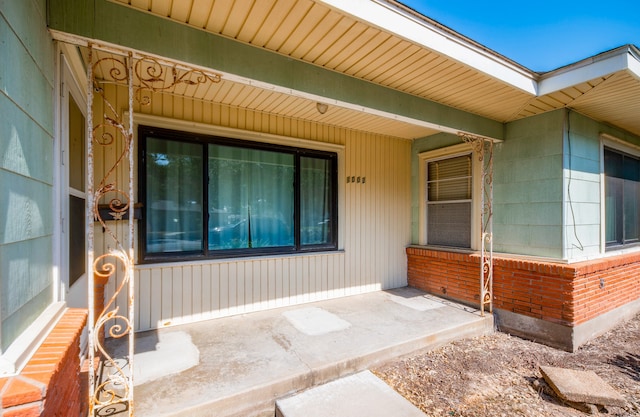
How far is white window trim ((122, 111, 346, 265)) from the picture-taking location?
10.5 ft

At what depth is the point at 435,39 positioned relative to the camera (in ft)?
7.66

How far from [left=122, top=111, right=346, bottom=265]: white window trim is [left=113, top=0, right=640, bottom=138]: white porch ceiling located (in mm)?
348

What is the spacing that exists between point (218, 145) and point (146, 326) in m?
2.22

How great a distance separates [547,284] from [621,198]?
2.55 metres

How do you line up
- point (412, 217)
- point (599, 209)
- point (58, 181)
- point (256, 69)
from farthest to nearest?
point (412, 217) < point (599, 209) < point (256, 69) < point (58, 181)

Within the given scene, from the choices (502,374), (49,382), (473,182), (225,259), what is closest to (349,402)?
(502,374)

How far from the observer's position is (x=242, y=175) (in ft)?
12.8

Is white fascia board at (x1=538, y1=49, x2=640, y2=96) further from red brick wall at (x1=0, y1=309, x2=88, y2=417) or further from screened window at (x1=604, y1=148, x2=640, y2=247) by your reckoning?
red brick wall at (x1=0, y1=309, x2=88, y2=417)

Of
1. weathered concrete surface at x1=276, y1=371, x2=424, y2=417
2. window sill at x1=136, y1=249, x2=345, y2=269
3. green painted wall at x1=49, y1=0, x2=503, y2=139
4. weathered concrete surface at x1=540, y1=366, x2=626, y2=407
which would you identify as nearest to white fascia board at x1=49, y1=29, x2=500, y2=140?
green painted wall at x1=49, y1=0, x2=503, y2=139

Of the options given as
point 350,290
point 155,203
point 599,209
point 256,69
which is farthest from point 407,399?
point 599,209

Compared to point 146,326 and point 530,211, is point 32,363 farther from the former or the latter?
point 530,211

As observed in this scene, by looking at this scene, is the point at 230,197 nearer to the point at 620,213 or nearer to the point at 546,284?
the point at 546,284

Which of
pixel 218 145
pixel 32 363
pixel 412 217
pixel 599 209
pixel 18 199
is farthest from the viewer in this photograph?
pixel 412 217

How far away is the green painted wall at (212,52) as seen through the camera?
68.7 inches
